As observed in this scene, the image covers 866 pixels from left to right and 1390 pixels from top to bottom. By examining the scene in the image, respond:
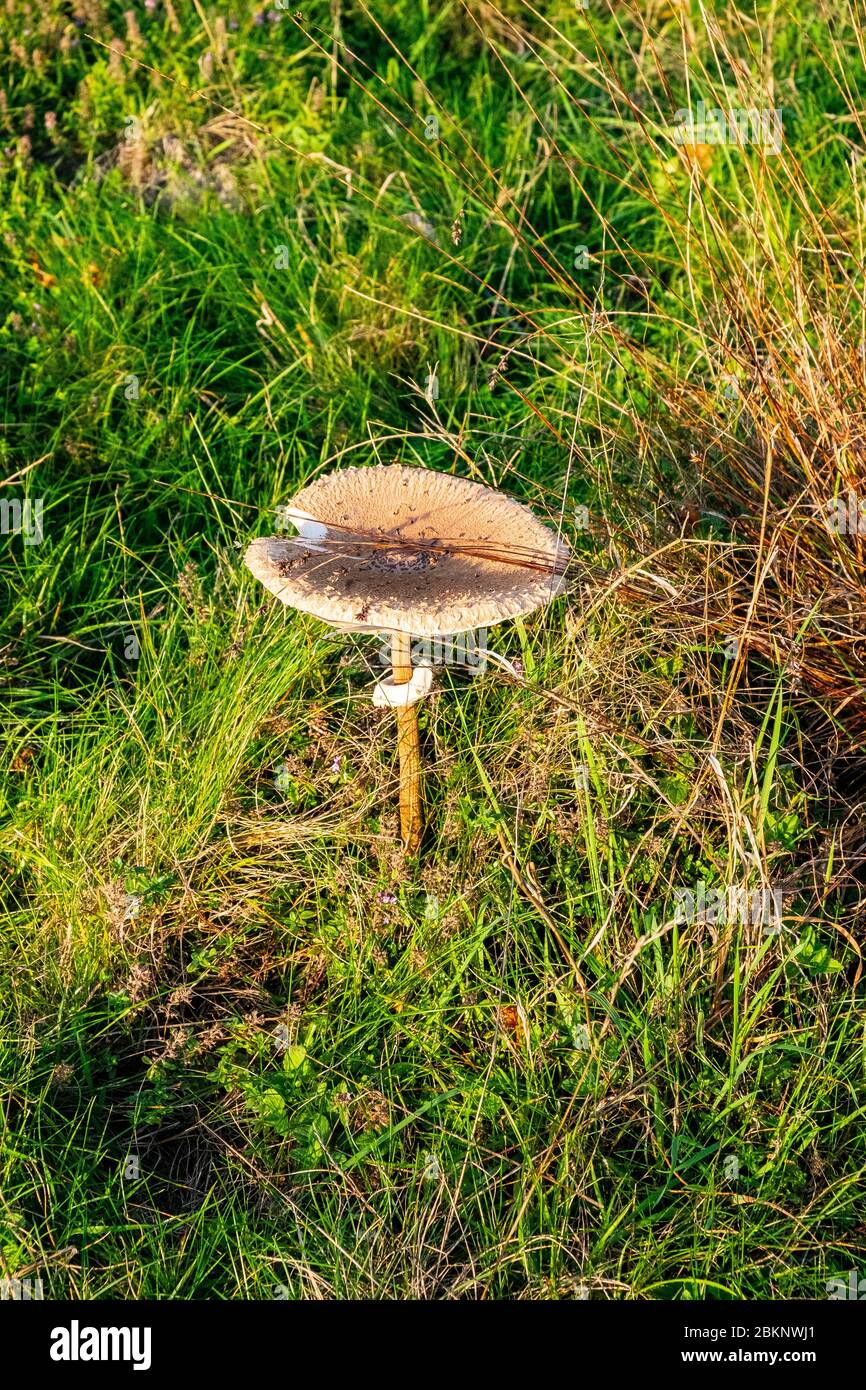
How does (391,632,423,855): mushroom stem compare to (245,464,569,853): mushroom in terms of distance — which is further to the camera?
(391,632,423,855): mushroom stem

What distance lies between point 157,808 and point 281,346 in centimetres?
160

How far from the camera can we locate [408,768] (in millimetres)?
2623

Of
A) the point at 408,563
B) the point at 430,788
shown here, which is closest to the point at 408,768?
the point at 430,788

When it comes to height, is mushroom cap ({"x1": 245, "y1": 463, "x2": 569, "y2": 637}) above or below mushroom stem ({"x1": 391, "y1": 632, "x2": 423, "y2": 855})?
above

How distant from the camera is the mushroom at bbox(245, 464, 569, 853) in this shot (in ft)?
7.23

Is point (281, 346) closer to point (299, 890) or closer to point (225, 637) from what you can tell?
point (225, 637)

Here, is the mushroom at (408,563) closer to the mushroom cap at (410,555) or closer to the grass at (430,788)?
the mushroom cap at (410,555)

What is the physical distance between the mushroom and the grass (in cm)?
18

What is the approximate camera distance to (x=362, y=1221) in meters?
2.16

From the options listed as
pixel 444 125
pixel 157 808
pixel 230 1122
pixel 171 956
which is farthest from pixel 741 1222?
pixel 444 125

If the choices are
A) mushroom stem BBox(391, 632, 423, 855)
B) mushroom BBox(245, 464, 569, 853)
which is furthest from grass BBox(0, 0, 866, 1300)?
mushroom BBox(245, 464, 569, 853)

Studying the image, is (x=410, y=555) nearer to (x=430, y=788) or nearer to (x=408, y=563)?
(x=408, y=563)

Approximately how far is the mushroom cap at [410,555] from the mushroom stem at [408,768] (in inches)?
Result: 5.6

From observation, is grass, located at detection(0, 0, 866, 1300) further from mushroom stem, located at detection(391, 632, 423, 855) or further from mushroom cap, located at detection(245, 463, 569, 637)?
mushroom cap, located at detection(245, 463, 569, 637)
